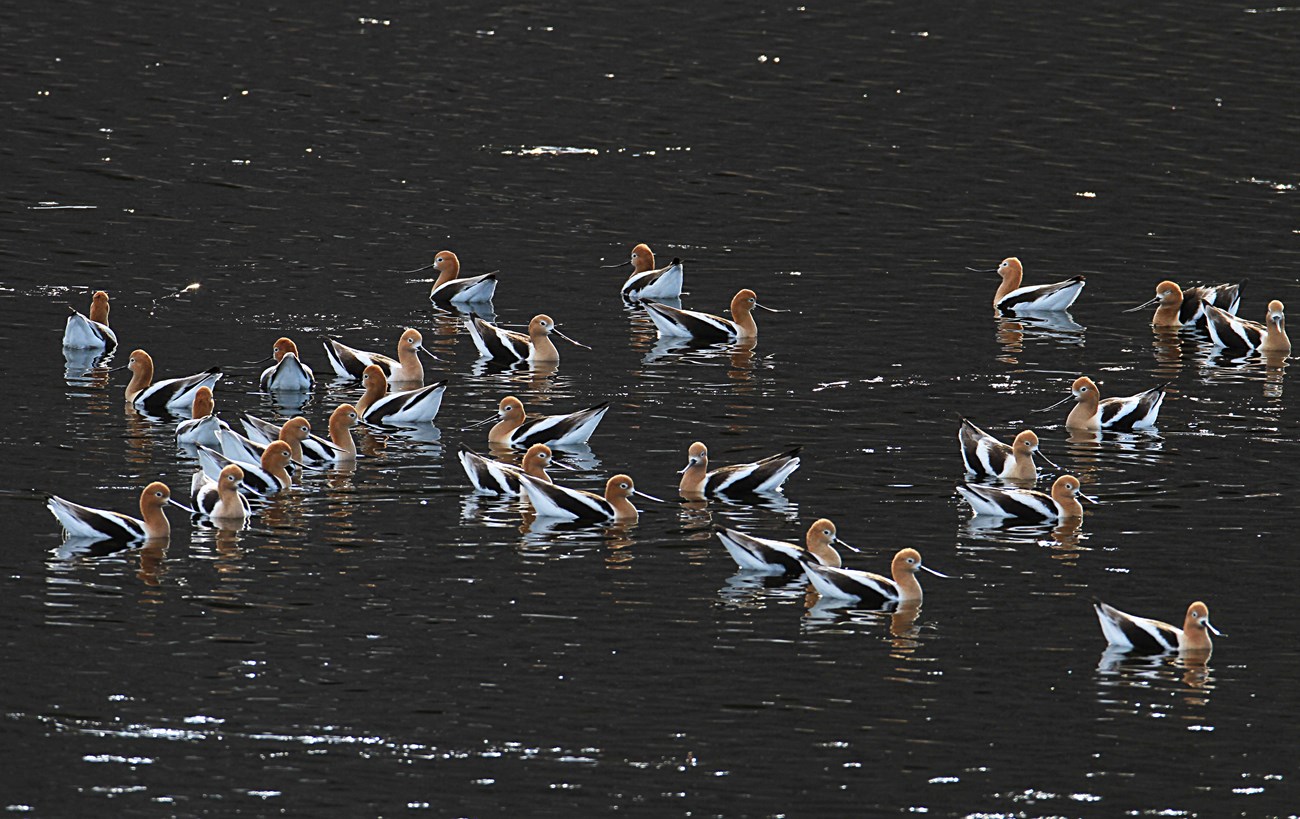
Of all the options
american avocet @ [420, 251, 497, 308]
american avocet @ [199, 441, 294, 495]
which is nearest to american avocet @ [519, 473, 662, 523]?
american avocet @ [199, 441, 294, 495]

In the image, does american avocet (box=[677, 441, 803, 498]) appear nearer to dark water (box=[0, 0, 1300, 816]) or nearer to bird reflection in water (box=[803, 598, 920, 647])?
dark water (box=[0, 0, 1300, 816])

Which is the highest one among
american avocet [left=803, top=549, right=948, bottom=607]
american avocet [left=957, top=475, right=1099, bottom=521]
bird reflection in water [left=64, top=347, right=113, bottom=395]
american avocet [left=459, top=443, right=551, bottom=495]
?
bird reflection in water [left=64, top=347, right=113, bottom=395]

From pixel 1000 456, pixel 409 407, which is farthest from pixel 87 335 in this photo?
pixel 1000 456

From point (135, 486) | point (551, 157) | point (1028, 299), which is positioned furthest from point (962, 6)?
point (135, 486)

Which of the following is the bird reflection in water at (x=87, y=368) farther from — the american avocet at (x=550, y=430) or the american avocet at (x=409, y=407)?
the american avocet at (x=550, y=430)

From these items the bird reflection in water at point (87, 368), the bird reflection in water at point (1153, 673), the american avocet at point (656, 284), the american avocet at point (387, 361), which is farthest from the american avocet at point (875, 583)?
the american avocet at point (656, 284)

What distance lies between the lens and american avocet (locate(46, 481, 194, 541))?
64.8ft

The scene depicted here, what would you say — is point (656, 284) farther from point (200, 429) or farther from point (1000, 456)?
point (1000, 456)

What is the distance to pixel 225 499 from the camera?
67.7ft

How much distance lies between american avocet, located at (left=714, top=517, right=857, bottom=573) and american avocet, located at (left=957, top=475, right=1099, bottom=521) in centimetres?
246

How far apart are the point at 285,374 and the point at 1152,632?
12.5 meters

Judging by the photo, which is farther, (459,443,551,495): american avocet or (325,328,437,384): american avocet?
(325,328,437,384): american avocet

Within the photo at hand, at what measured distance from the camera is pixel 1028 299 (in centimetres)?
3222

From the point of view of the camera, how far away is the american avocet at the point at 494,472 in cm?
2197
